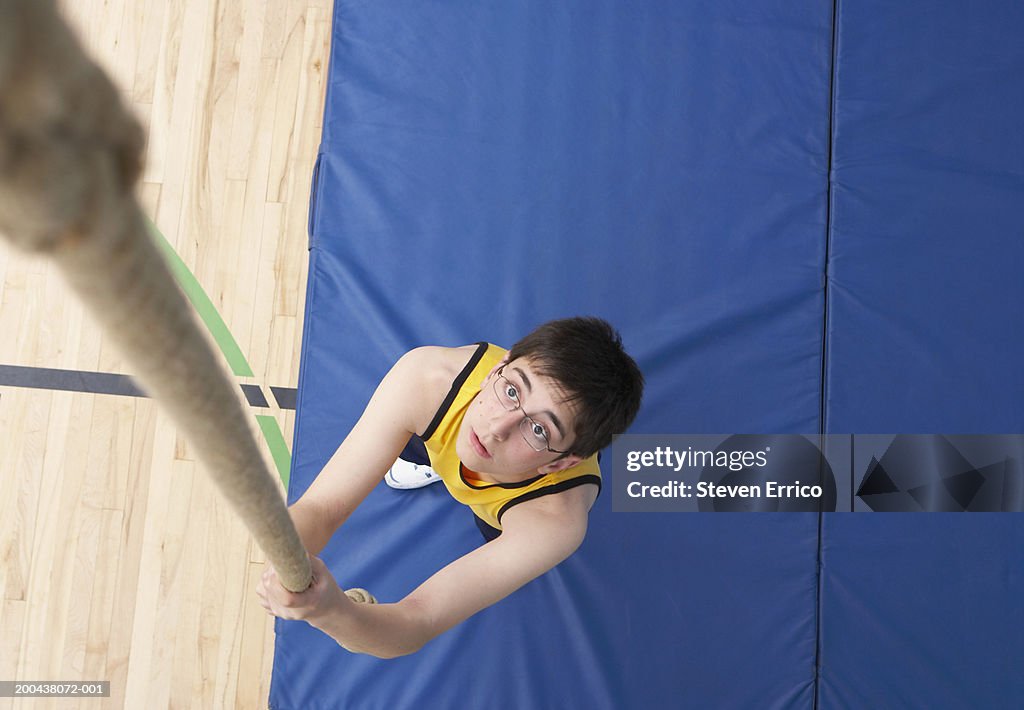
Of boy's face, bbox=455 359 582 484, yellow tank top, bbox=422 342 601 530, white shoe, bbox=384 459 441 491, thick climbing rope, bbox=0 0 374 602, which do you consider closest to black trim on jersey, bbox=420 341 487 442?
yellow tank top, bbox=422 342 601 530

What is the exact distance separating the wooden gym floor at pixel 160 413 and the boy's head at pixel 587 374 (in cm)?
119

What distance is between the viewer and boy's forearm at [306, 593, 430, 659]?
115cm

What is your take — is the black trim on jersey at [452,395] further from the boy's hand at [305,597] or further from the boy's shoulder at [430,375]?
the boy's hand at [305,597]

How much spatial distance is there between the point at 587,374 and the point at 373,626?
533 millimetres

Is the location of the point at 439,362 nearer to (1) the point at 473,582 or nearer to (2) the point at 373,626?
(1) the point at 473,582

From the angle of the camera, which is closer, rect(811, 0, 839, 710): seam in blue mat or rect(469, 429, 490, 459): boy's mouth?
rect(469, 429, 490, 459): boy's mouth

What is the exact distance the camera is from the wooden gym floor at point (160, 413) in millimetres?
2143

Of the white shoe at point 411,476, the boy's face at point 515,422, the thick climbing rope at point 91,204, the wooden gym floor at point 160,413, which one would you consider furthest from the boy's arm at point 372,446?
the thick climbing rope at point 91,204

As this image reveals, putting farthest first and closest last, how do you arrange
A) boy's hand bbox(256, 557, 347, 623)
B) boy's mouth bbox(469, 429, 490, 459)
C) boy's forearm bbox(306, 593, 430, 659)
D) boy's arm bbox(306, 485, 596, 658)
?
boy's mouth bbox(469, 429, 490, 459) → boy's arm bbox(306, 485, 596, 658) → boy's forearm bbox(306, 593, 430, 659) → boy's hand bbox(256, 557, 347, 623)

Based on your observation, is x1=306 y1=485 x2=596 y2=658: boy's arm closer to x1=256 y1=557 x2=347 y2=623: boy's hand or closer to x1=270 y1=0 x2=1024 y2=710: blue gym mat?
x1=256 y1=557 x2=347 y2=623: boy's hand

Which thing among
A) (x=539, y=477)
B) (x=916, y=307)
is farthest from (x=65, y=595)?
(x=916, y=307)

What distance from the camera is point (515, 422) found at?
1.34 metres

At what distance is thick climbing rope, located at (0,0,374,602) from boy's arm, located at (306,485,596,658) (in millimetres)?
828

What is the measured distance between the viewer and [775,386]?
6.85 ft
